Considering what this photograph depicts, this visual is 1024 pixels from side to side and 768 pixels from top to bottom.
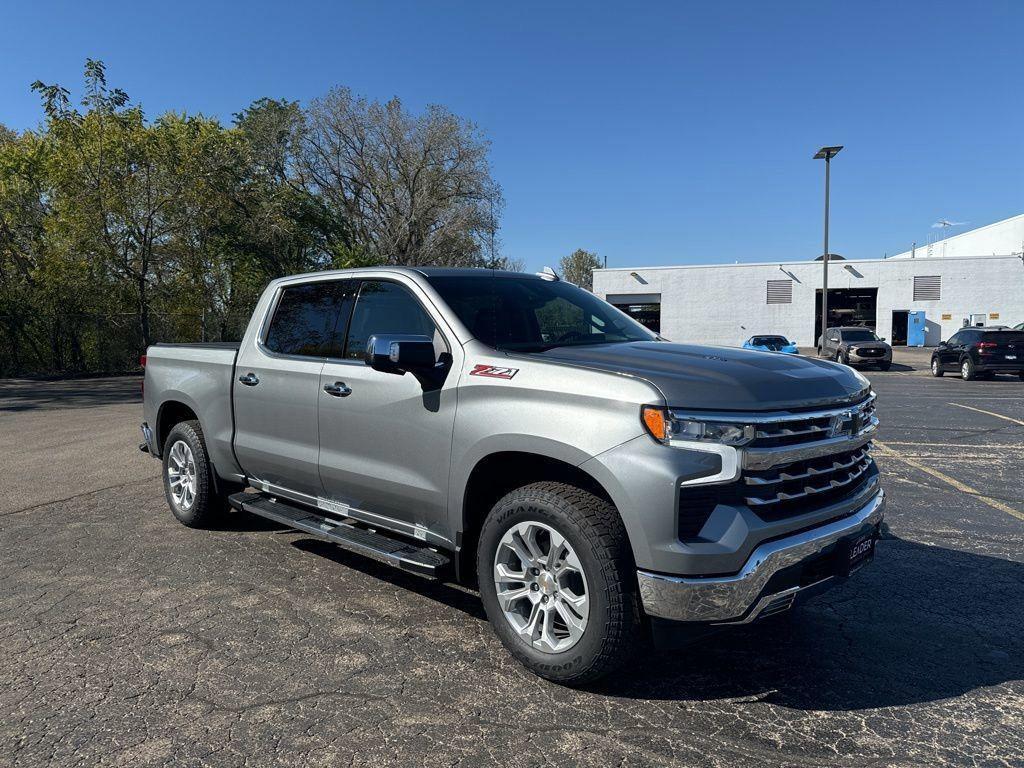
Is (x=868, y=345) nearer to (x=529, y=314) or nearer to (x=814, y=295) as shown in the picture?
(x=814, y=295)

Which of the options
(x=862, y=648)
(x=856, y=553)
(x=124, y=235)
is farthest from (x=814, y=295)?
(x=856, y=553)

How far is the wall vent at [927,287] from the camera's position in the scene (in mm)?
46281

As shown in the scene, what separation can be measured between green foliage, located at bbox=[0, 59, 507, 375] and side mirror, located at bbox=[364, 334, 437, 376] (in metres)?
16.0

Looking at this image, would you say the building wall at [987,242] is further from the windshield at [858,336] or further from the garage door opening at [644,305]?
the windshield at [858,336]

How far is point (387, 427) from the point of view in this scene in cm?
396

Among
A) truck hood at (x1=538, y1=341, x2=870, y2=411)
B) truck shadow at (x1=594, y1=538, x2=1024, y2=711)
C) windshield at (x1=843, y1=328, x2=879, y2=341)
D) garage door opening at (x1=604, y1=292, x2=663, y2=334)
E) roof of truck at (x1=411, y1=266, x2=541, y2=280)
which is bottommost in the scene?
truck shadow at (x1=594, y1=538, x2=1024, y2=711)

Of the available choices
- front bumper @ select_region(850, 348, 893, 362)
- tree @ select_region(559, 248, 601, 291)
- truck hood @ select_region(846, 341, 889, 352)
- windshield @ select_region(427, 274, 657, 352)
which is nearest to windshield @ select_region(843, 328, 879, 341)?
truck hood @ select_region(846, 341, 889, 352)

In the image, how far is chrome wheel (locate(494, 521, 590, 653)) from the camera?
3.19 meters

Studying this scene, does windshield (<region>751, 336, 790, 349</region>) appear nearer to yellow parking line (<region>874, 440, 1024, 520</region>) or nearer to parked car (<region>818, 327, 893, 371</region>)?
parked car (<region>818, 327, 893, 371</region>)

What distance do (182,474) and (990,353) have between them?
2243 centimetres

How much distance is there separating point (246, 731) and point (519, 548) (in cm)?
132

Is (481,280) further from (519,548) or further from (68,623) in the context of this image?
(68,623)

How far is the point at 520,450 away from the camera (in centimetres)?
332

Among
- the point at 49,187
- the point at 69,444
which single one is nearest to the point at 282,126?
the point at 49,187
